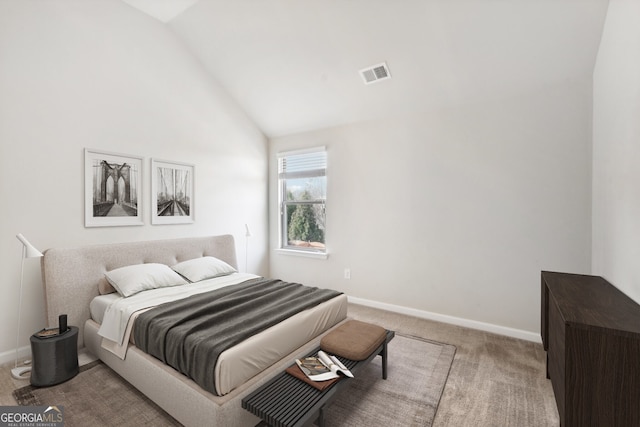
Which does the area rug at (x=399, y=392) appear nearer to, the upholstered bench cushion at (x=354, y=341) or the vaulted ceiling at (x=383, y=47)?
the upholstered bench cushion at (x=354, y=341)

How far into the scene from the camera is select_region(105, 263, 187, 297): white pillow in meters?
2.53

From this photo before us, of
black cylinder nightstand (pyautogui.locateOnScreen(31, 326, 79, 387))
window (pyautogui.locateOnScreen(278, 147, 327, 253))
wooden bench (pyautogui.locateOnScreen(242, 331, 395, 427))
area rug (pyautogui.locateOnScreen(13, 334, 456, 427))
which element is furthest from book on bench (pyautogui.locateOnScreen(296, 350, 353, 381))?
window (pyautogui.locateOnScreen(278, 147, 327, 253))

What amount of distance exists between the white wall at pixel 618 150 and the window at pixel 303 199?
2908 millimetres

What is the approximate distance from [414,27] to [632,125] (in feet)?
5.87

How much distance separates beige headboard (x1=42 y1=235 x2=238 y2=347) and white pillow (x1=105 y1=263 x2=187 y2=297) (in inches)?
5.8

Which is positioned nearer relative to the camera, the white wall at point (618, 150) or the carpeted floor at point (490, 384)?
the white wall at point (618, 150)

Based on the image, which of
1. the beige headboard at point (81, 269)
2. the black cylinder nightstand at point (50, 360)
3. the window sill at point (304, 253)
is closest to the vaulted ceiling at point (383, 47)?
the window sill at point (304, 253)

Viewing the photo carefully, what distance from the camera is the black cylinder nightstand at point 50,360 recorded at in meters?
2.03

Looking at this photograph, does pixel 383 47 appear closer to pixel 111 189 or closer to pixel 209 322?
pixel 209 322

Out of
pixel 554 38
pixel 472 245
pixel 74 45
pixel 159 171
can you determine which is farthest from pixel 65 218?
pixel 554 38

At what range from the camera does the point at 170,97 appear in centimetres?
344

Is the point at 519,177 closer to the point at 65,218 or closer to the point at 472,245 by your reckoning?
the point at 472,245

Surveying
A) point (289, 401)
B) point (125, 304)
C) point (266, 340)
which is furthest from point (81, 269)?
point (289, 401)

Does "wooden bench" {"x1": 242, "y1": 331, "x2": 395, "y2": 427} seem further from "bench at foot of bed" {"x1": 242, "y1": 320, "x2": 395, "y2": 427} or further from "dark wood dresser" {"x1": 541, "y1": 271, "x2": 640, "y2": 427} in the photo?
"dark wood dresser" {"x1": 541, "y1": 271, "x2": 640, "y2": 427}
